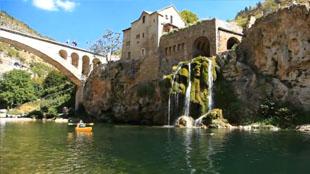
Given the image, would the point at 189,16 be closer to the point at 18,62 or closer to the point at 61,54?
the point at 61,54

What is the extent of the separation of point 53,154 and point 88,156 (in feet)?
7.02

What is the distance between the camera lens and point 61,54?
72.6m

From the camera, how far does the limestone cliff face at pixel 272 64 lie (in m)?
42.9

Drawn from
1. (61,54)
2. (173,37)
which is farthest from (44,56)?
(173,37)

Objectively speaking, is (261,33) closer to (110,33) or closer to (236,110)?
(236,110)

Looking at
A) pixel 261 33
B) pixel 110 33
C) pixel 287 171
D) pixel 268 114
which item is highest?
pixel 110 33

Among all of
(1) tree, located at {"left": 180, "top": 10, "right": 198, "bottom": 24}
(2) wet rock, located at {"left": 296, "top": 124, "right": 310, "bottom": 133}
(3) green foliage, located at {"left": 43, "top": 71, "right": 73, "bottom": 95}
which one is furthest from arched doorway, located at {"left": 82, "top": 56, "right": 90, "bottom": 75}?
(2) wet rock, located at {"left": 296, "top": 124, "right": 310, "bottom": 133}

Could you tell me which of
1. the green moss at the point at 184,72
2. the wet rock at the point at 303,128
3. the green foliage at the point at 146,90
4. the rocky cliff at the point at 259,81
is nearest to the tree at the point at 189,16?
the green foliage at the point at 146,90

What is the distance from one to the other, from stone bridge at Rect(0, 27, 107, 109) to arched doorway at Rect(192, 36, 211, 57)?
25.6 meters

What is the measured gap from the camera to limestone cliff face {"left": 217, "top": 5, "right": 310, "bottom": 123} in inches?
1688

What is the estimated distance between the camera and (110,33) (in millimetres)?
100312

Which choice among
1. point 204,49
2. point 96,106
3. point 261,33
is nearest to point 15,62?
point 96,106

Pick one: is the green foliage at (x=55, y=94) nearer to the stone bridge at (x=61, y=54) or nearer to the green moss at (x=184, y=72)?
the stone bridge at (x=61, y=54)

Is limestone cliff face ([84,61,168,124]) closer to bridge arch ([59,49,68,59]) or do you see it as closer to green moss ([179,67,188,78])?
green moss ([179,67,188,78])
